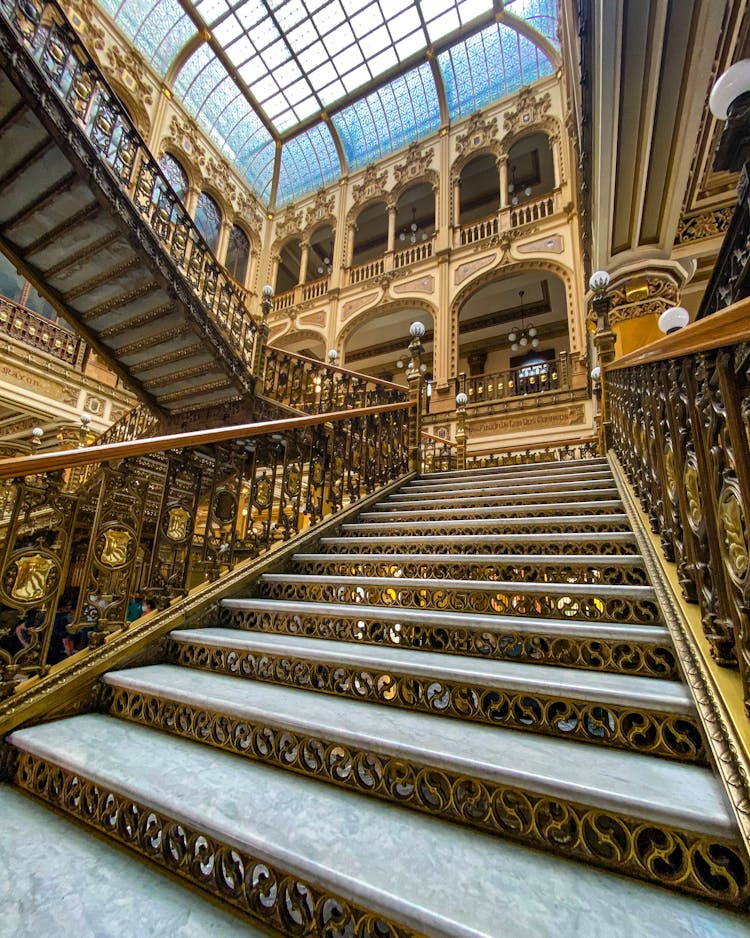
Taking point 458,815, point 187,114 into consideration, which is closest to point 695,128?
point 458,815

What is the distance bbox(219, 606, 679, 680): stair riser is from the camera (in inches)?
55.1

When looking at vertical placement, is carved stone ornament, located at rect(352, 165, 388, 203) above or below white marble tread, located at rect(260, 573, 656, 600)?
above

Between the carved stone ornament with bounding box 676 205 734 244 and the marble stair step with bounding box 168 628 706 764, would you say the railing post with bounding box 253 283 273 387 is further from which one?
the carved stone ornament with bounding box 676 205 734 244

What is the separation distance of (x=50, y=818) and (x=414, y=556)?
1.69 meters

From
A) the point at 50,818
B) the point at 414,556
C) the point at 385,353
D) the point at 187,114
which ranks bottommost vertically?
the point at 50,818

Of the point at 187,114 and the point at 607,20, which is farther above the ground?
the point at 187,114

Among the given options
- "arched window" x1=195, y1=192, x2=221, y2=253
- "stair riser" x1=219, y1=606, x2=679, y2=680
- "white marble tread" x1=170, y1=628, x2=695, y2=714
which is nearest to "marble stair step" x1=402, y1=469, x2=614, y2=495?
"stair riser" x1=219, y1=606, x2=679, y2=680

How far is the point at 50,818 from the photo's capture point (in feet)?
3.99

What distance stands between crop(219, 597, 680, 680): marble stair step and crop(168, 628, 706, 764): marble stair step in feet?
0.18

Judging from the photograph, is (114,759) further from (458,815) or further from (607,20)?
(607,20)

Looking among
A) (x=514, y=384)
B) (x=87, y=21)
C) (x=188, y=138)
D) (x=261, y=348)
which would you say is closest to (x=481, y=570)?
(x=261, y=348)

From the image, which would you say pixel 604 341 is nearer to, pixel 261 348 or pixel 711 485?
pixel 711 485

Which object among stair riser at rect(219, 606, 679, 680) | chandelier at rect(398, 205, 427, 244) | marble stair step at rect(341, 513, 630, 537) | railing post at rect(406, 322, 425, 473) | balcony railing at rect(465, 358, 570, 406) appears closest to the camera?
stair riser at rect(219, 606, 679, 680)

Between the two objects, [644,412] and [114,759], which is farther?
[644,412]
